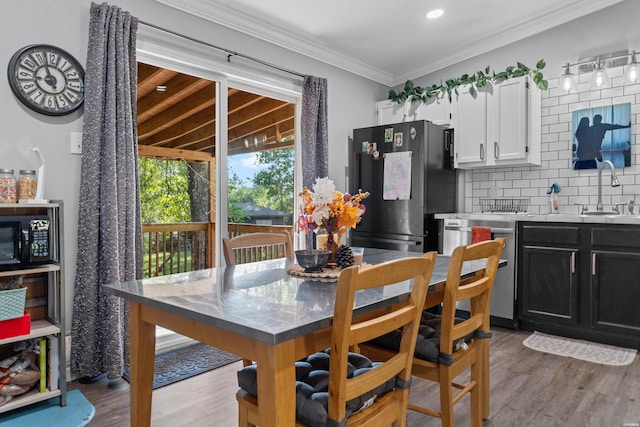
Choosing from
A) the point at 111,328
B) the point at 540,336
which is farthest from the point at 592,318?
the point at 111,328

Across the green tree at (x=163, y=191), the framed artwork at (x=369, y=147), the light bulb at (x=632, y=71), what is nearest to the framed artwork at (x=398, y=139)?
the framed artwork at (x=369, y=147)

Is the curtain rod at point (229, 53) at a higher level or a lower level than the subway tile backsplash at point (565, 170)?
higher

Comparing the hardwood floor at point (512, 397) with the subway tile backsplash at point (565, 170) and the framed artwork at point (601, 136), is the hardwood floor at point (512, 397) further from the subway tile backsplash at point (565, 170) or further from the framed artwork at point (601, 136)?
the framed artwork at point (601, 136)

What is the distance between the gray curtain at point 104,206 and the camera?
256 cm

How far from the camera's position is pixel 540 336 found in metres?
3.46

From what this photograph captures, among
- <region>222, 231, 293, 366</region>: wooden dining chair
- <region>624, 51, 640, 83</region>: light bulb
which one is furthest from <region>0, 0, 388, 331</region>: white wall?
<region>624, 51, 640, 83</region>: light bulb

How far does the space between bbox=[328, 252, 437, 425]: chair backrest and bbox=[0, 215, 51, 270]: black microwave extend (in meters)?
1.80

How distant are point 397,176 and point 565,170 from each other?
1.50 metres

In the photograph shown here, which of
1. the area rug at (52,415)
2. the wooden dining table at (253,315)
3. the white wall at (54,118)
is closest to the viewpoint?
the wooden dining table at (253,315)

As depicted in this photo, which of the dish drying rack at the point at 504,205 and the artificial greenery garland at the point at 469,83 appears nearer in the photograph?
the artificial greenery garland at the point at 469,83

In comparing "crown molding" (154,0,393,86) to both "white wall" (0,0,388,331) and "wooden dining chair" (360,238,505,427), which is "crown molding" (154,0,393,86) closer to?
"white wall" (0,0,388,331)

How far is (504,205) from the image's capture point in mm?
4312

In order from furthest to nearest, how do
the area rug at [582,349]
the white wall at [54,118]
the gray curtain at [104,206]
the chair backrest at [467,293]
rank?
the area rug at [582,349] < the gray curtain at [104,206] < the white wall at [54,118] < the chair backrest at [467,293]

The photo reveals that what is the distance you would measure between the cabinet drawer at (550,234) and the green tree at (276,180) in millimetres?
2105
